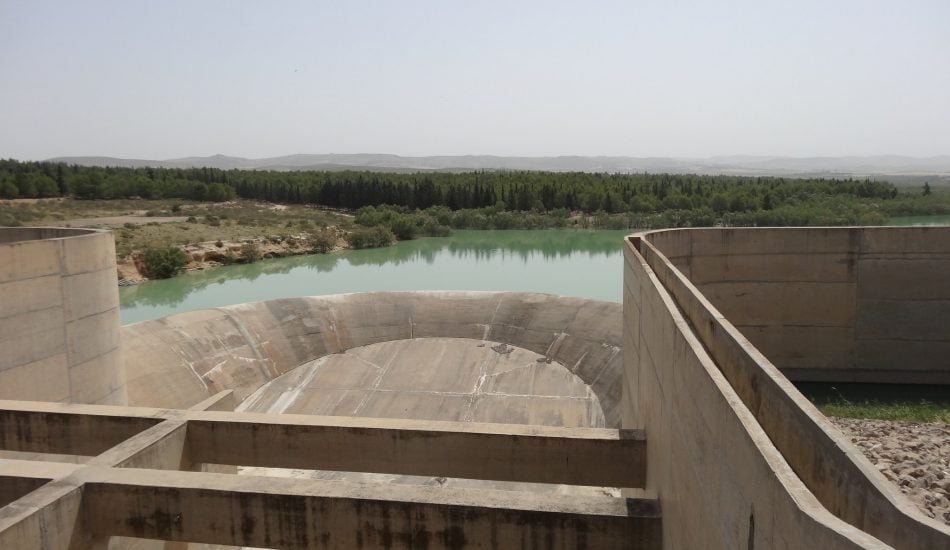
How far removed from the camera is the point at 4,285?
930 cm

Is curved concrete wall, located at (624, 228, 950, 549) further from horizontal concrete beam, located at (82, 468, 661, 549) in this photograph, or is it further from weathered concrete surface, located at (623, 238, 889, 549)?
horizontal concrete beam, located at (82, 468, 661, 549)

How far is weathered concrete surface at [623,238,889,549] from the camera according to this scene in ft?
8.21

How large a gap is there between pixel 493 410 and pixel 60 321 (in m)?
7.92

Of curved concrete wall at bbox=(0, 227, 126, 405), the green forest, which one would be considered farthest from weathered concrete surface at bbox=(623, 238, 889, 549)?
the green forest

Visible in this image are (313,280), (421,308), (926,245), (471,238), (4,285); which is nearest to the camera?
(4,285)

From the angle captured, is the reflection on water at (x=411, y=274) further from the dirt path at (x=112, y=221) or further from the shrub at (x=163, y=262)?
the dirt path at (x=112, y=221)

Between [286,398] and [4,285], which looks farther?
[286,398]

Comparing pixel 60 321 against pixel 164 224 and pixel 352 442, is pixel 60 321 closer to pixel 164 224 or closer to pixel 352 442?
pixel 352 442

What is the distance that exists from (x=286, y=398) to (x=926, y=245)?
13.0 meters

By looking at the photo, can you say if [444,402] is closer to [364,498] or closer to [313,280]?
[364,498]

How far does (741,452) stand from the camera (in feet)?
10.3

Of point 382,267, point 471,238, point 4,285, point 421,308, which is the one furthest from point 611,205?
point 4,285

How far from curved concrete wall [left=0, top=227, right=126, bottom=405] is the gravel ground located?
10131 millimetres

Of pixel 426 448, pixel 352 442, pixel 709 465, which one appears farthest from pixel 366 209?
pixel 709 465
